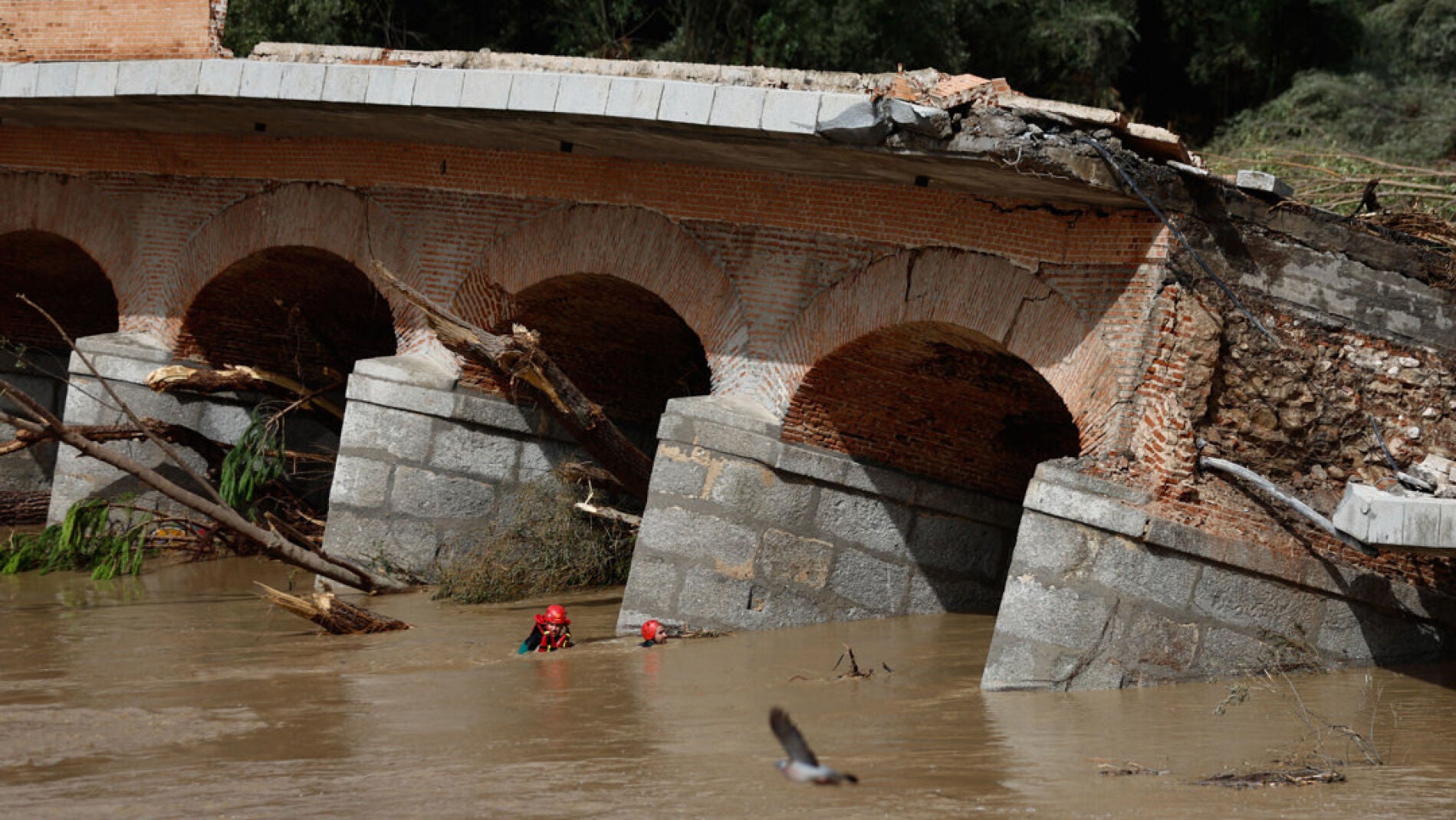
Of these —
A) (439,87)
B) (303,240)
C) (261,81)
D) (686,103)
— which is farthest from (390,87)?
(303,240)

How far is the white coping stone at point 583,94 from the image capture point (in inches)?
333

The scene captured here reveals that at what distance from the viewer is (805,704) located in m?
7.10

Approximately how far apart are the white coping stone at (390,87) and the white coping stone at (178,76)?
136cm

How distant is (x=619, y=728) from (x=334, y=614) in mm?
2835

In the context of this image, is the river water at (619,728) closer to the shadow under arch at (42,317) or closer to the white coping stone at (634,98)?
the white coping stone at (634,98)

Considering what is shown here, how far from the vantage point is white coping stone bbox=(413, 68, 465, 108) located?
29.5ft

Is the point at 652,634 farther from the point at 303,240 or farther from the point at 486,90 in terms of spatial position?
the point at 303,240

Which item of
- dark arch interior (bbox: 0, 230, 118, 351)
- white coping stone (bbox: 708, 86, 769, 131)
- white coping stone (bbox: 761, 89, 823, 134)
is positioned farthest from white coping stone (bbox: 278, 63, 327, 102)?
dark arch interior (bbox: 0, 230, 118, 351)

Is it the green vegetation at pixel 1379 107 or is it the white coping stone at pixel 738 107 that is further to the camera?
the green vegetation at pixel 1379 107

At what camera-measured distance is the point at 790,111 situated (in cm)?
786

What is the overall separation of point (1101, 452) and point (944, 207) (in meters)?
1.65

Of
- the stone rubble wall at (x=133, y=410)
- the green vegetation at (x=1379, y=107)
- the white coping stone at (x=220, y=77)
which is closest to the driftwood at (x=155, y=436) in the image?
the stone rubble wall at (x=133, y=410)

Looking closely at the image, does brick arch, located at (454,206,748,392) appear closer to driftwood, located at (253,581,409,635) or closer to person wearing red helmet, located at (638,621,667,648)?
person wearing red helmet, located at (638,621,667,648)

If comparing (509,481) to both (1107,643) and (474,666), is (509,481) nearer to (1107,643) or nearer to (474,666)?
(474,666)
